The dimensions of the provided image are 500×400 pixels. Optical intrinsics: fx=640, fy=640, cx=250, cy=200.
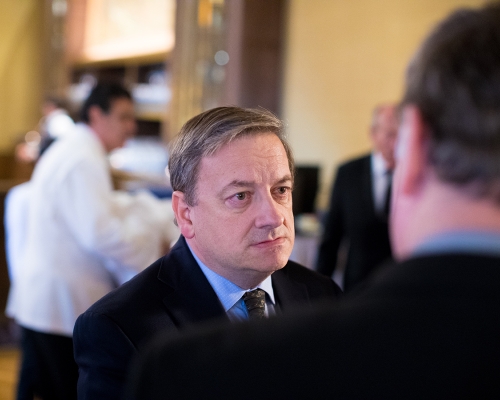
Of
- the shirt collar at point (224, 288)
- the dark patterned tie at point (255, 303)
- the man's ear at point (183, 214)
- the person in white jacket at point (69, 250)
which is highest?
the man's ear at point (183, 214)

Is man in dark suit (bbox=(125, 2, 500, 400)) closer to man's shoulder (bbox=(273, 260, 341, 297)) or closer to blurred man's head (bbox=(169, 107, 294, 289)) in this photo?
blurred man's head (bbox=(169, 107, 294, 289))

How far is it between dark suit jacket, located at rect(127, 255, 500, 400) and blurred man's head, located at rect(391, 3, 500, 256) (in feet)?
0.21

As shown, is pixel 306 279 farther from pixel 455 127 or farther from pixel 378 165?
pixel 378 165

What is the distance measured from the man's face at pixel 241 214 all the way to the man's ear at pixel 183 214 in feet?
0.12

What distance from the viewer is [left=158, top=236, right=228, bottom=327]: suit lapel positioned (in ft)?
4.69

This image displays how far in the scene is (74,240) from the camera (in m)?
2.85

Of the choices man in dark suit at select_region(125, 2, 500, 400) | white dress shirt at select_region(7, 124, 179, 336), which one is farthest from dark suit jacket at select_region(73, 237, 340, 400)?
white dress shirt at select_region(7, 124, 179, 336)

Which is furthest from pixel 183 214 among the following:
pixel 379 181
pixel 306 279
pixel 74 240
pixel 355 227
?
pixel 379 181

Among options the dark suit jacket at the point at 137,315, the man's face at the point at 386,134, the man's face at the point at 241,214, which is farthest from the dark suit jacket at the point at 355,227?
the man's face at the point at 241,214

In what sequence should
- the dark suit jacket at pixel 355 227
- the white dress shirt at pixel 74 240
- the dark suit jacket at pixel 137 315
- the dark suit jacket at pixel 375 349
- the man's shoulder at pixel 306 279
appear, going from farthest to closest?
1. the dark suit jacket at pixel 355 227
2. the white dress shirt at pixel 74 240
3. the man's shoulder at pixel 306 279
4. the dark suit jacket at pixel 137 315
5. the dark suit jacket at pixel 375 349

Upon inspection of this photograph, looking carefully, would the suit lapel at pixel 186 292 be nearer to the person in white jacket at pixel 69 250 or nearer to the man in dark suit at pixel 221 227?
the man in dark suit at pixel 221 227

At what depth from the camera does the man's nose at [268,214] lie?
4.85 feet

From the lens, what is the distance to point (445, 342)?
0.60 meters

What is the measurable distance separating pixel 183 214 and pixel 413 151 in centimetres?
95
